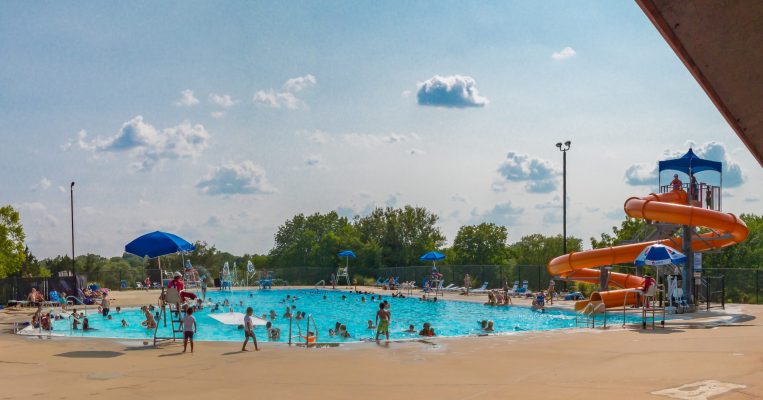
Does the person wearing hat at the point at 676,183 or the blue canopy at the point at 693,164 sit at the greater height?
the blue canopy at the point at 693,164

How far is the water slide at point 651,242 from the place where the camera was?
25281 mm

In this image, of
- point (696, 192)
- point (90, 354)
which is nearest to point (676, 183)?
point (696, 192)

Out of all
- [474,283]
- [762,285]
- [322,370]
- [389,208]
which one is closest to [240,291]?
[474,283]

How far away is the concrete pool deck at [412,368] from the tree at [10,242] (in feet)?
60.7

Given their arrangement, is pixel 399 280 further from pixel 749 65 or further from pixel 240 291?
pixel 749 65

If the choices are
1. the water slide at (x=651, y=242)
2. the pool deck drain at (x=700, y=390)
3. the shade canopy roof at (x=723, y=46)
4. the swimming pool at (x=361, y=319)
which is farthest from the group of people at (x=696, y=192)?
the shade canopy roof at (x=723, y=46)

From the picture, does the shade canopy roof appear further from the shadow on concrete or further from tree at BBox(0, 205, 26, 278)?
tree at BBox(0, 205, 26, 278)

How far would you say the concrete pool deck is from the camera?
34.8 feet

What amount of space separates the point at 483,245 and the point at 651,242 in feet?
116

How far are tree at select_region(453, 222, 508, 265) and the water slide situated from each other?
3048 cm

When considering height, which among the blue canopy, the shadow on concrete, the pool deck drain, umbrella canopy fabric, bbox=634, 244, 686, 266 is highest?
the blue canopy

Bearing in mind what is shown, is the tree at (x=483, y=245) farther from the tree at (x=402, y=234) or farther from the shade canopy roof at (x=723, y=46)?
the shade canopy roof at (x=723, y=46)

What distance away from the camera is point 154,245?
1695 centimetres

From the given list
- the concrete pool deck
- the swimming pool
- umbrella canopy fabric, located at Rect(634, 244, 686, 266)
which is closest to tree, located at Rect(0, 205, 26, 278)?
the swimming pool
